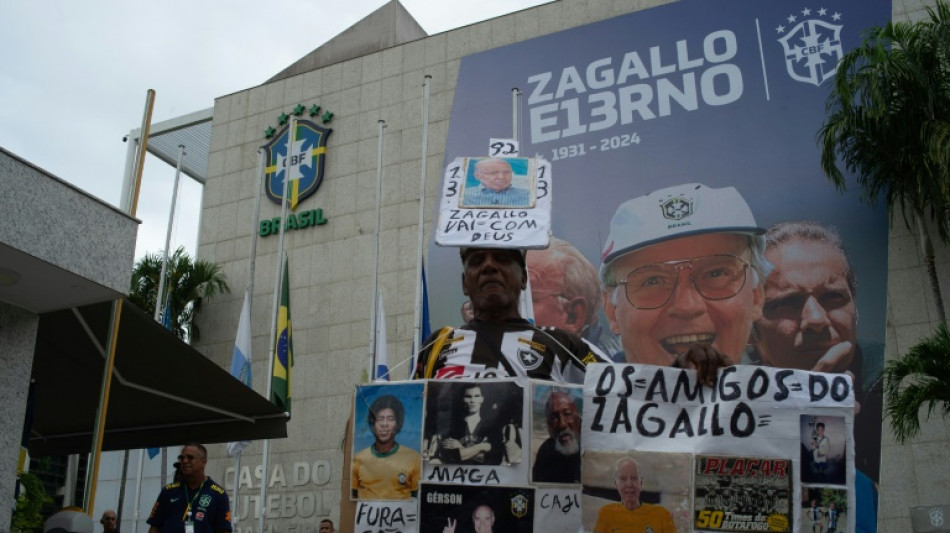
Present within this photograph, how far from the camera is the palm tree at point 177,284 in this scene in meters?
22.1

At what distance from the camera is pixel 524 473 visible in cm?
477

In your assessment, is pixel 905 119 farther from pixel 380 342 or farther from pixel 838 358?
pixel 380 342

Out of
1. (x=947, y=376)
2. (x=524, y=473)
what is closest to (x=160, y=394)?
(x=524, y=473)

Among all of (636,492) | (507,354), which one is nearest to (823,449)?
(636,492)

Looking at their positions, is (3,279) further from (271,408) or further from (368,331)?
(368,331)

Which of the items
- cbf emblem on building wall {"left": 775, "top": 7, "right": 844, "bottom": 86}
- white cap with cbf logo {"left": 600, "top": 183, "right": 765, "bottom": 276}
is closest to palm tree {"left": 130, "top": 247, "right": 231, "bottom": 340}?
white cap with cbf logo {"left": 600, "top": 183, "right": 765, "bottom": 276}


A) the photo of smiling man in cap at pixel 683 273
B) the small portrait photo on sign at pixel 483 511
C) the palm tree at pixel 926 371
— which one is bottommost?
the small portrait photo on sign at pixel 483 511

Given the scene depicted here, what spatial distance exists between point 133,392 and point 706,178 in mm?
11698

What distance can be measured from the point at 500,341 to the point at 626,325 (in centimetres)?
1217

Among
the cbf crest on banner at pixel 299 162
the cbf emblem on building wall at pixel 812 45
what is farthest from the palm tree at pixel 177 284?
the cbf emblem on building wall at pixel 812 45

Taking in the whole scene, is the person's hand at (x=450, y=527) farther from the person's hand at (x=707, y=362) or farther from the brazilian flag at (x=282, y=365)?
the brazilian flag at (x=282, y=365)

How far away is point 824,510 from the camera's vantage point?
4535mm

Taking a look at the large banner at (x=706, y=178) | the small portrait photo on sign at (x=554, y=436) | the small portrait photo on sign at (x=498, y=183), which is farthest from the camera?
the large banner at (x=706, y=178)

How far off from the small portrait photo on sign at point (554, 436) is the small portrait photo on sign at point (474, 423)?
0.09 m
